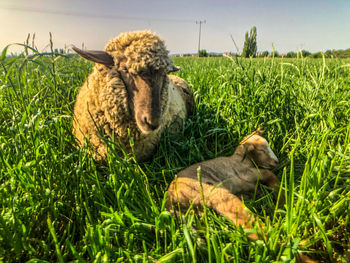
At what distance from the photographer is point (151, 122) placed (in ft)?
6.72

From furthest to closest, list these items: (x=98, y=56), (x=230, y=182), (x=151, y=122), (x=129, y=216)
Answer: (x=98, y=56)
(x=151, y=122)
(x=230, y=182)
(x=129, y=216)

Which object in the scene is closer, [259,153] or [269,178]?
[269,178]

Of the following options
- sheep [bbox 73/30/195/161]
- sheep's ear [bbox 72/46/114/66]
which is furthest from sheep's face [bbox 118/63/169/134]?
sheep's ear [bbox 72/46/114/66]

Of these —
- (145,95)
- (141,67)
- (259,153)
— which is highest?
(141,67)

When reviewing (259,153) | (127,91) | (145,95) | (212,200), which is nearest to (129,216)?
(212,200)

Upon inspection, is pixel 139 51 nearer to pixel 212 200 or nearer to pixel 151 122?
pixel 151 122

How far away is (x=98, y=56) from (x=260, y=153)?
73.2 inches

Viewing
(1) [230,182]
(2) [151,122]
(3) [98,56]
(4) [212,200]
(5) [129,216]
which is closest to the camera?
(5) [129,216]

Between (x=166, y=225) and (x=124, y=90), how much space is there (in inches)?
53.2

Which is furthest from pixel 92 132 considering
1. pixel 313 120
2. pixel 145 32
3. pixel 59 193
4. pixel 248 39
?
pixel 248 39

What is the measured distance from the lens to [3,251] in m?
1.14

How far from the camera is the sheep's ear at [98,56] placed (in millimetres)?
2075

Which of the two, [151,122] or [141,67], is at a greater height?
[141,67]

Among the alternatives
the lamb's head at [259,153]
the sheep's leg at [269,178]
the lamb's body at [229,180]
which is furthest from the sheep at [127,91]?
the sheep's leg at [269,178]
